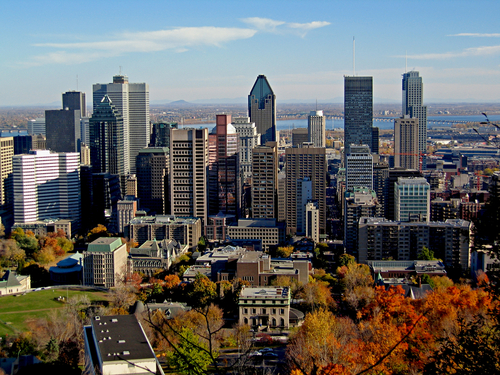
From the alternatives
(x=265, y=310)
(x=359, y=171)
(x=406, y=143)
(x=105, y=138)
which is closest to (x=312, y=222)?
(x=359, y=171)

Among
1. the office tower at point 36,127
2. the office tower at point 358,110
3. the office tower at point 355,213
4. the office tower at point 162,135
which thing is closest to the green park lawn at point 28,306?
the office tower at point 355,213

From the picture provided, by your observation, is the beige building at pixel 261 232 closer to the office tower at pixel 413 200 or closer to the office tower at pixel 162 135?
the office tower at pixel 413 200

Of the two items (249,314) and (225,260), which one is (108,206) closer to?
(225,260)

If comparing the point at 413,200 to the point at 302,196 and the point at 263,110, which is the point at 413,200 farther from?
the point at 263,110

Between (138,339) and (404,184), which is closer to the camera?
(138,339)

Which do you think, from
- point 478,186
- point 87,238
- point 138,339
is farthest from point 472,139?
point 138,339
